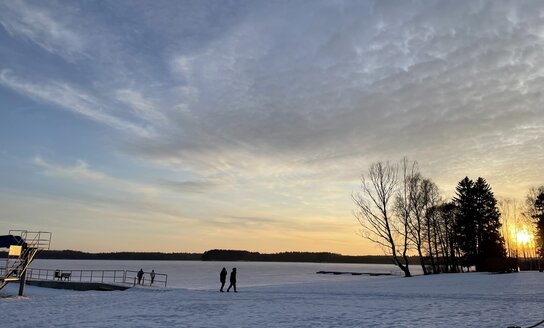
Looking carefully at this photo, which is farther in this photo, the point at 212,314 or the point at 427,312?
the point at 212,314

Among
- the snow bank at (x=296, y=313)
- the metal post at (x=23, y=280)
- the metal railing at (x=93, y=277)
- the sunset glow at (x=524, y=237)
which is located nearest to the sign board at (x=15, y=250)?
the metal post at (x=23, y=280)

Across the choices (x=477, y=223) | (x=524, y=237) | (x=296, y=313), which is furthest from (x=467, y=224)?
(x=296, y=313)

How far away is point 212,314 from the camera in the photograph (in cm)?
1712

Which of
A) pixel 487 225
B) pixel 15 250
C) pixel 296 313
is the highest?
pixel 487 225

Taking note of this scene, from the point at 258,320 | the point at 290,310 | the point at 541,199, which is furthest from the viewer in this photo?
the point at 541,199

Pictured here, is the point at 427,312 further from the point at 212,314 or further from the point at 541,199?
the point at 541,199

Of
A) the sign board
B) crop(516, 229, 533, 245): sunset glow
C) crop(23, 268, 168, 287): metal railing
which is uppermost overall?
crop(516, 229, 533, 245): sunset glow

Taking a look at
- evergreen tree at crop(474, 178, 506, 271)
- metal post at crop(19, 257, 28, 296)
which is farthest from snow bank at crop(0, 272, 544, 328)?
evergreen tree at crop(474, 178, 506, 271)

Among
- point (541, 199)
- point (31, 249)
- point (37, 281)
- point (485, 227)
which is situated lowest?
point (37, 281)

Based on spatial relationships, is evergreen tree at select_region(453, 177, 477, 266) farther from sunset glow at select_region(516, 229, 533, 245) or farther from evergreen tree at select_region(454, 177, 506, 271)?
sunset glow at select_region(516, 229, 533, 245)

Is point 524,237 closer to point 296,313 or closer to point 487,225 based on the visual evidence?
point 487,225

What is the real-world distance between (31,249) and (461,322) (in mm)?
29744

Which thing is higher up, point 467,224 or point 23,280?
point 467,224

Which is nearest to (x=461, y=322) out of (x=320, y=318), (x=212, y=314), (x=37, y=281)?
(x=320, y=318)
